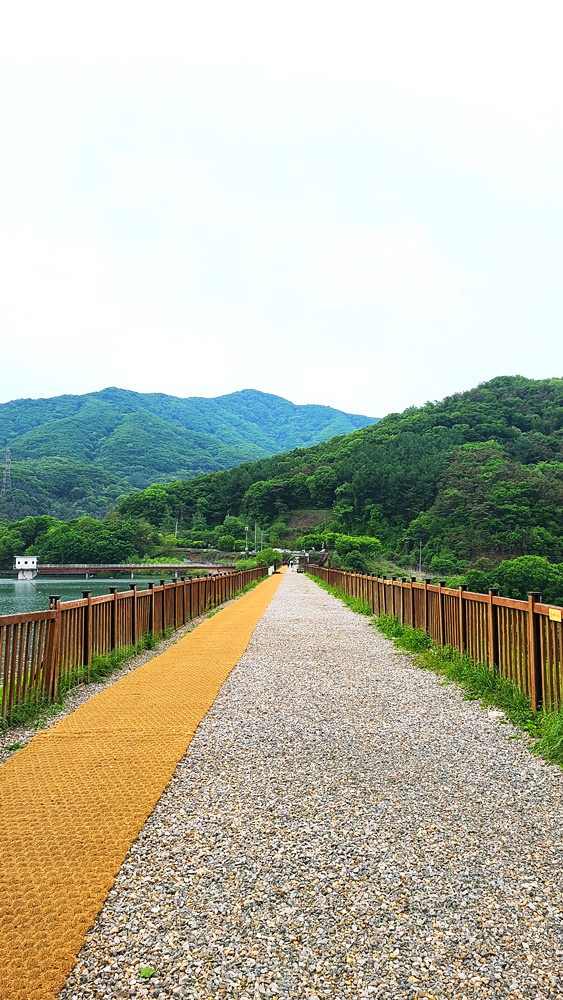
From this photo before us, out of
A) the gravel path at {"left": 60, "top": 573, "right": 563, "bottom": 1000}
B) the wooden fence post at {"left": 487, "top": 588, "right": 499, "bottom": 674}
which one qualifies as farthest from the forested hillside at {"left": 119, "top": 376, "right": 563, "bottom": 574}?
the gravel path at {"left": 60, "top": 573, "right": 563, "bottom": 1000}

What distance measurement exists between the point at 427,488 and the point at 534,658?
106 meters

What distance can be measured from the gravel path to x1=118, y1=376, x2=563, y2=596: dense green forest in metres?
50.3

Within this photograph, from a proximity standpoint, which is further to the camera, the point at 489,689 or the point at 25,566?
the point at 25,566

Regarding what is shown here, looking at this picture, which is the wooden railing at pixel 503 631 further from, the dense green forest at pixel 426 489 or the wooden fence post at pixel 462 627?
the dense green forest at pixel 426 489

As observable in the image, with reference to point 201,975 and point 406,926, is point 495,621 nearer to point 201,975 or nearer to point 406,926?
point 406,926

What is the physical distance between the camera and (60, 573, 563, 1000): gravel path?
2.35 m

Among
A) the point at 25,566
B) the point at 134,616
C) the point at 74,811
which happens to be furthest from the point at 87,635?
the point at 25,566

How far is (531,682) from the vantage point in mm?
6270

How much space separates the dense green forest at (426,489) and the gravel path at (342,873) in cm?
5027

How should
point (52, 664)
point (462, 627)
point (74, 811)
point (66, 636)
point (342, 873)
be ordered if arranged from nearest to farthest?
point (342, 873)
point (74, 811)
point (52, 664)
point (66, 636)
point (462, 627)

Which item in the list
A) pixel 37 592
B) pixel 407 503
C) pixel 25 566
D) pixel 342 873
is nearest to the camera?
pixel 342 873

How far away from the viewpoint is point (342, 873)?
10.0 ft

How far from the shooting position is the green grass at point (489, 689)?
511cm

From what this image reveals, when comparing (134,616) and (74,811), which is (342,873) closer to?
(74,811)
